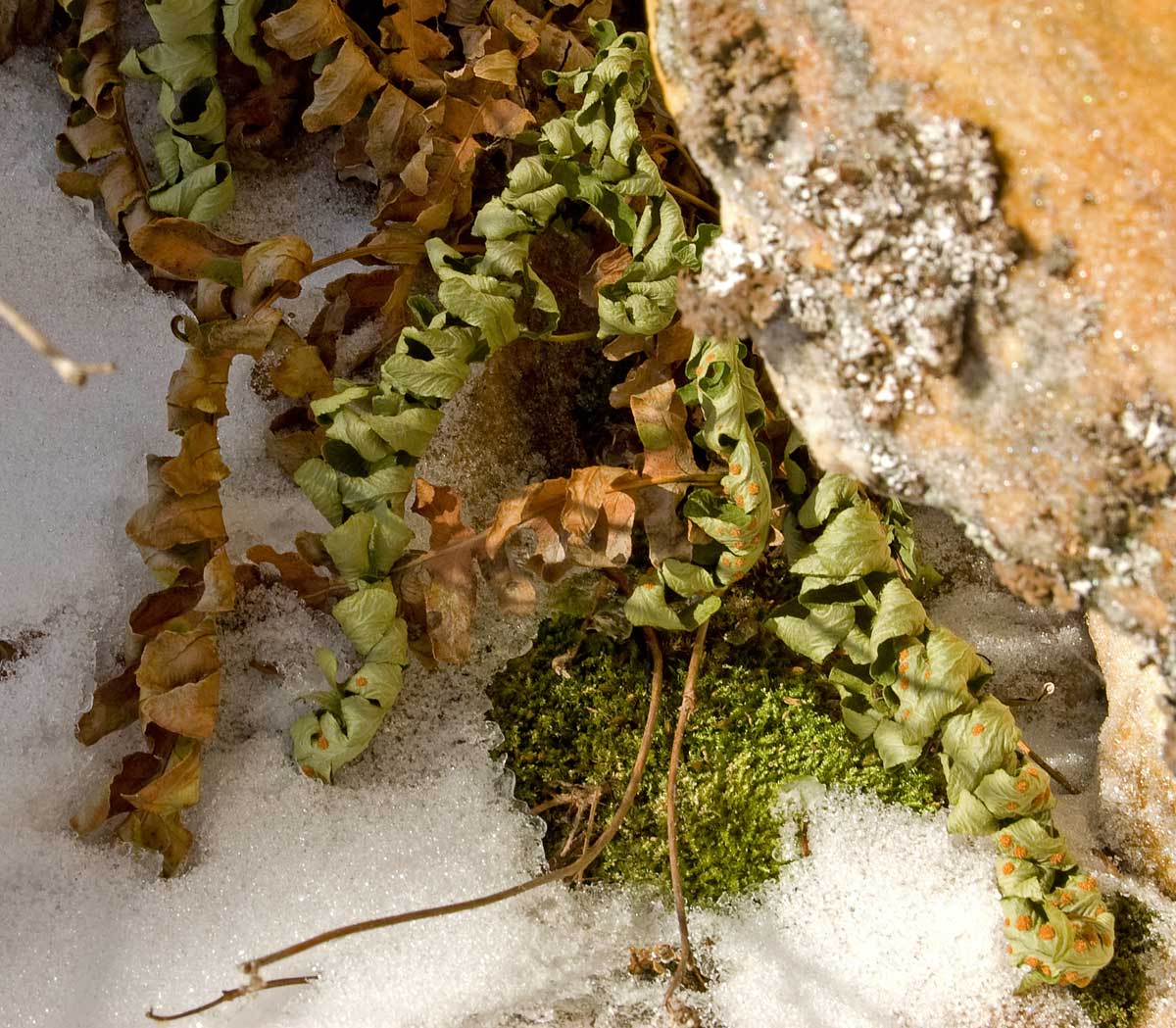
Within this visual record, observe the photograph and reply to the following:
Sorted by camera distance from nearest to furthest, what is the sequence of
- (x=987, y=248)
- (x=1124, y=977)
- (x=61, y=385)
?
(x=987, y=248)
(x=1124, y=977)
(x=61, y=385)

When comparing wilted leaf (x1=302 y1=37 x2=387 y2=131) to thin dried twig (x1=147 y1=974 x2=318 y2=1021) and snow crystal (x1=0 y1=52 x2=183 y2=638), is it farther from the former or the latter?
thin dried twig (x1=147 y1=974 x2=318 y2=1021)

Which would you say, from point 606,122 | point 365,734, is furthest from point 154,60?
point 365,734

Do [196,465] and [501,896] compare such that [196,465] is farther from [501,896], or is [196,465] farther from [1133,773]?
[1133,773]

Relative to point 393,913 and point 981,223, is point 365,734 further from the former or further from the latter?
point 981,223

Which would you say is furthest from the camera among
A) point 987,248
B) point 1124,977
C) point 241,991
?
point 1124,977

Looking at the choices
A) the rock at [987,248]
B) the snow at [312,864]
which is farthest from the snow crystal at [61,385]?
the rock at [987,248]

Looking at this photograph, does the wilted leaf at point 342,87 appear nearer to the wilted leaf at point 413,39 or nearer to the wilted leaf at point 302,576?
the wilted leaf at point 413,39

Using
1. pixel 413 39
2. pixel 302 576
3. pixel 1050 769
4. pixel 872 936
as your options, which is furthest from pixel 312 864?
pixel 413 39
